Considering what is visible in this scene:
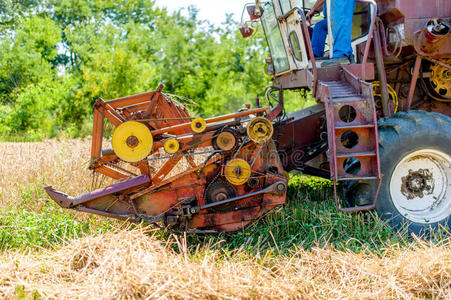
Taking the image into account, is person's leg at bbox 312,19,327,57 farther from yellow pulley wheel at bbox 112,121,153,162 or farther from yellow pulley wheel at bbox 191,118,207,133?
yellow pulley wheel at bbox 112,121,153,162

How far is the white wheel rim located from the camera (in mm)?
4695

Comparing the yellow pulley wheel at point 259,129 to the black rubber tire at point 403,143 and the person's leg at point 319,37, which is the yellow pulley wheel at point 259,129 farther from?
the person's leg at point 319,37

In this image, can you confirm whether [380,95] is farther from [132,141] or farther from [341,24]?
[132,141]

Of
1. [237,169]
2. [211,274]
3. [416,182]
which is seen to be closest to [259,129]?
[237,169]

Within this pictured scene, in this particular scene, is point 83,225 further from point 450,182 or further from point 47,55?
point 47,55

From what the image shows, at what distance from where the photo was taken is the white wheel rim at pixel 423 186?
4.70 metres

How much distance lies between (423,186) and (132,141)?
10.9ft

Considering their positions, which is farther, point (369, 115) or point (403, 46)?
point (403, 46)

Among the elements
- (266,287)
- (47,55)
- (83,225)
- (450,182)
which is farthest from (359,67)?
(47,55)

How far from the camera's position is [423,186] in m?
4.74

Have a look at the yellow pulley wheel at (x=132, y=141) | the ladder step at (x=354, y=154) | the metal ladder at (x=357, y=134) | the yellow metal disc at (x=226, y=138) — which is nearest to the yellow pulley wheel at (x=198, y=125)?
the yellow metal disc at (x=226, y=138)

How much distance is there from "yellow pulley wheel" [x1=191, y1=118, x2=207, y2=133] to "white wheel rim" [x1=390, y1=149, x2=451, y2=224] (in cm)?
223

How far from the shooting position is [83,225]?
488 centimetres

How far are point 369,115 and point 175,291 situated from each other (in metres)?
2.73
